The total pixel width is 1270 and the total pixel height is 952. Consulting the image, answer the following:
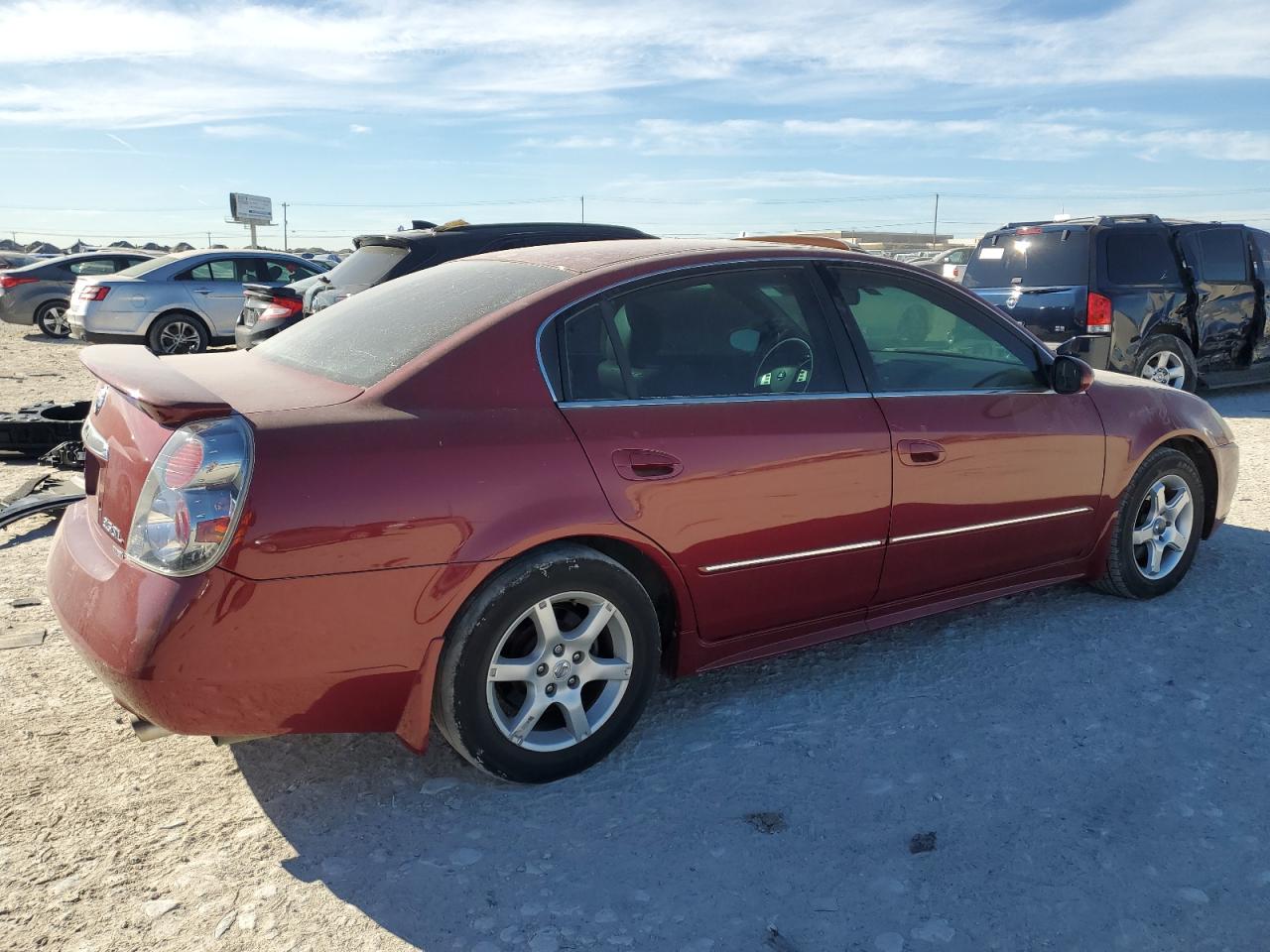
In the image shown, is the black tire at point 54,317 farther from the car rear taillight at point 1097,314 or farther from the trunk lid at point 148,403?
the trunk lid at point 148,403

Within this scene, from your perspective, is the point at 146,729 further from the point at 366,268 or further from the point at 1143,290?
the point at 1143,290

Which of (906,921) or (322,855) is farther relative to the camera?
(322,855)

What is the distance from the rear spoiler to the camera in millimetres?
2730

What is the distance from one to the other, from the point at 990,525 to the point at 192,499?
278cm

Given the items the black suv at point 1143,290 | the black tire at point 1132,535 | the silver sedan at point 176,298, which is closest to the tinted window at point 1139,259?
the black suv at point 1143,290

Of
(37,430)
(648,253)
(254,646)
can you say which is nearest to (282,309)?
(37,430)

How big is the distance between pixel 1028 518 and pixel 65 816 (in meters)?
3.39

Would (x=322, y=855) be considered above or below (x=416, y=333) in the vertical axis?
below

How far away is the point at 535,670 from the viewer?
3090mm

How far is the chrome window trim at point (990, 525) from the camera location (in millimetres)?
3795

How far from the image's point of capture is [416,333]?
3.27 meters

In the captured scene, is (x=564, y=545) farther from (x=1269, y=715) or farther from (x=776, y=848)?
(x=1269, y=715)

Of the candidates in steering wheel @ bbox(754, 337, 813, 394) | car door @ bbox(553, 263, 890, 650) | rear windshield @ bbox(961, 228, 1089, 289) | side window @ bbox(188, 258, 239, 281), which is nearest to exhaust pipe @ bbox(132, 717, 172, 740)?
car door @ bbox(553, 263, 890, 650)

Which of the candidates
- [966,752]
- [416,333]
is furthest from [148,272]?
[966,752]
